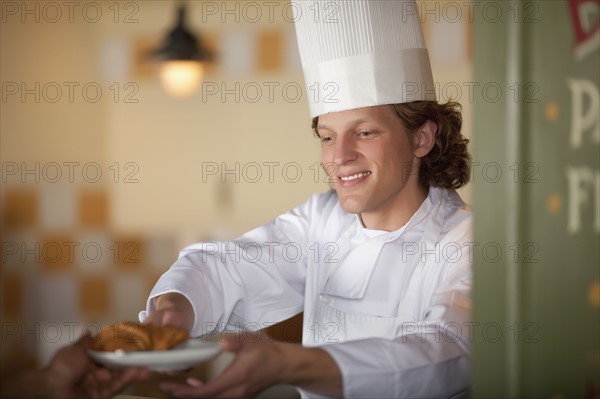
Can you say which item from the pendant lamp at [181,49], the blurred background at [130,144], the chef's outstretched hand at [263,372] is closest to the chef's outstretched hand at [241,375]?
the chef's outstretched hand at [263,372]

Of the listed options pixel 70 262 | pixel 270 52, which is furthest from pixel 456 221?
pixel 70 262

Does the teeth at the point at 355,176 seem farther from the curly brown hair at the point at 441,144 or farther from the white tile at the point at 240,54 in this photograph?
the white tile at the point at 240,54

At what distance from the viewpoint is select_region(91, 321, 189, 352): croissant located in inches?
41.0

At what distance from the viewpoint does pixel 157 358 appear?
988 mm

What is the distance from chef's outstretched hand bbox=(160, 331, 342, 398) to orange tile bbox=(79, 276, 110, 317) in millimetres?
2737

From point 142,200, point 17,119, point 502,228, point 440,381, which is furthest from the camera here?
point 142,200

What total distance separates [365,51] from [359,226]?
0.35 meters

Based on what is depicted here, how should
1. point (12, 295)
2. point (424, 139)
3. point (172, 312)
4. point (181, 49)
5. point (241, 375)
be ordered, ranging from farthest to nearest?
point (12, 295), point (181, 49), point (424, 139), point (172, 312), point (241, 375)

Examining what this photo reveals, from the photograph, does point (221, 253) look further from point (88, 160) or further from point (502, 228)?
point (88, 160)

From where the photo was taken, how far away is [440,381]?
3.80 ft

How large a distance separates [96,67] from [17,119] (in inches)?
18.8

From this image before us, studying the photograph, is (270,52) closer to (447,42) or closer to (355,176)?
(447,42)

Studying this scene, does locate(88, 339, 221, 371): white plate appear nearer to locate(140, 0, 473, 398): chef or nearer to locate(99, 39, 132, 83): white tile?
locate(140, 0, 473, 398): chef

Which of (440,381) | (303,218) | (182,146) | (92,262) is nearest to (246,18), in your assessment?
(182,146)
